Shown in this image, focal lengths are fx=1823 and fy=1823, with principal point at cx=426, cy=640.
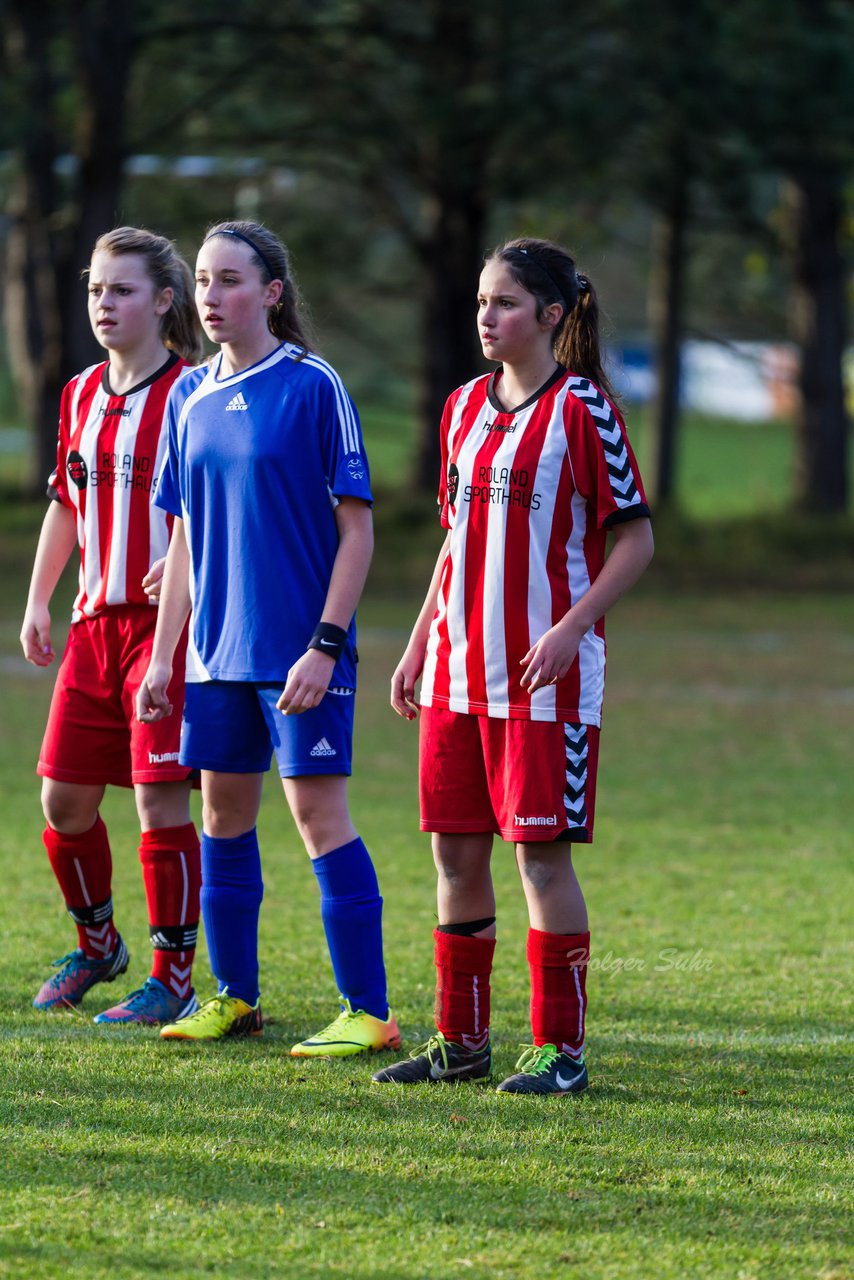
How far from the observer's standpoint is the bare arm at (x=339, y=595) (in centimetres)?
437

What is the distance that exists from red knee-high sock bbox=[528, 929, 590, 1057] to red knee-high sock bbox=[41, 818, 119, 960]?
4.97 ft

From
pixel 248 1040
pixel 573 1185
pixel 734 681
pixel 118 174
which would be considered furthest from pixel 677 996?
pixel 118 174

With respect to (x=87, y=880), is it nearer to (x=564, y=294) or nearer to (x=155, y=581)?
(x=155, y=581)

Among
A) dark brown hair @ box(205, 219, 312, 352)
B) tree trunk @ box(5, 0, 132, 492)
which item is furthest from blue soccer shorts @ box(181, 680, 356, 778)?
tree trunk @ box(5, 0, 132, 492)

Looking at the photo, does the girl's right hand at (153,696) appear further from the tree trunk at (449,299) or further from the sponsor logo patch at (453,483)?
the tree trunk at (449,299)

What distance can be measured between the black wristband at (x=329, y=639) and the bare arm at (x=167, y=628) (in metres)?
0.48

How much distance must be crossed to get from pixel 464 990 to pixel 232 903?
0.71 metres

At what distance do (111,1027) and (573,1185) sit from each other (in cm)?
170

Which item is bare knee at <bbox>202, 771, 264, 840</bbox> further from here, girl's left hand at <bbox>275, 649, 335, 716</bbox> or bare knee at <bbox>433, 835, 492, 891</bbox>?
bare knee at <bbox>433, 835, 492, 891</bbox>

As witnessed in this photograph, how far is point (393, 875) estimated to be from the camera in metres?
7.45

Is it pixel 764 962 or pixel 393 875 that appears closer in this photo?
pixel 764 962

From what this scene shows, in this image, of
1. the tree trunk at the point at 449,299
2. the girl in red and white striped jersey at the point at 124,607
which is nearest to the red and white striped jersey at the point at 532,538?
the girl in red and white striped jersey at the point at 124,607

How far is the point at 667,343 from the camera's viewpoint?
24812 millimetres

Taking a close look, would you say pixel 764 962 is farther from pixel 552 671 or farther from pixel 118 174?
pixel 118 174
